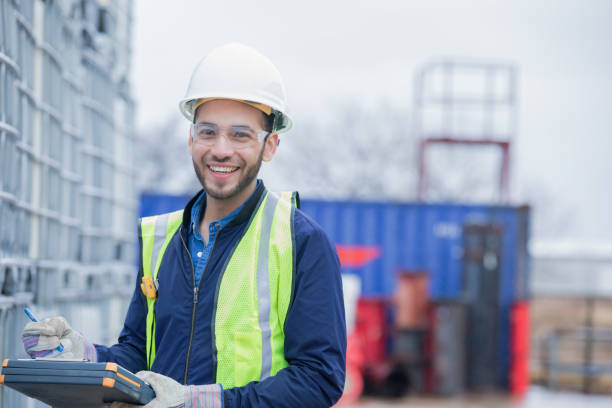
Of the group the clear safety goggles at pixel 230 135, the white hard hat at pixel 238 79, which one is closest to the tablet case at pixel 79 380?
the clear safety goggles at pixel 230 135

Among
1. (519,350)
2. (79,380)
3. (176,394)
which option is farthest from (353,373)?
(79,380)

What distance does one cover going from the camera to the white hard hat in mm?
2705

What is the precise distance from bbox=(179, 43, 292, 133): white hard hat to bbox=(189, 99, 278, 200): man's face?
5 cm

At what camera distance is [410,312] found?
1313cm

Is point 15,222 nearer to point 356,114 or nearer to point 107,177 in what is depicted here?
point 107,177

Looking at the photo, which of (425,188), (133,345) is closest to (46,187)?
(133,345)

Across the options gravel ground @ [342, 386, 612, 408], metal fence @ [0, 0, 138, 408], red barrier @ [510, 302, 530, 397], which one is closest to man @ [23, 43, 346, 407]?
metal fence @ [0, 0, 138, 408]

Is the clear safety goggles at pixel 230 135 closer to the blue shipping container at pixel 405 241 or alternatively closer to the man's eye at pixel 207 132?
the man's eye at pixel 207 132

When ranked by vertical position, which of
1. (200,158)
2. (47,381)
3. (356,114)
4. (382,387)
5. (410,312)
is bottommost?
(382,387)

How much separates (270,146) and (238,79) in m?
0.25

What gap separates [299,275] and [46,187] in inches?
68.6

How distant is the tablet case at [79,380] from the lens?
7.21ft

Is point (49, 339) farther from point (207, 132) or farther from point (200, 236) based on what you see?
point (207, 132)

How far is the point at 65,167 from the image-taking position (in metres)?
4.14
